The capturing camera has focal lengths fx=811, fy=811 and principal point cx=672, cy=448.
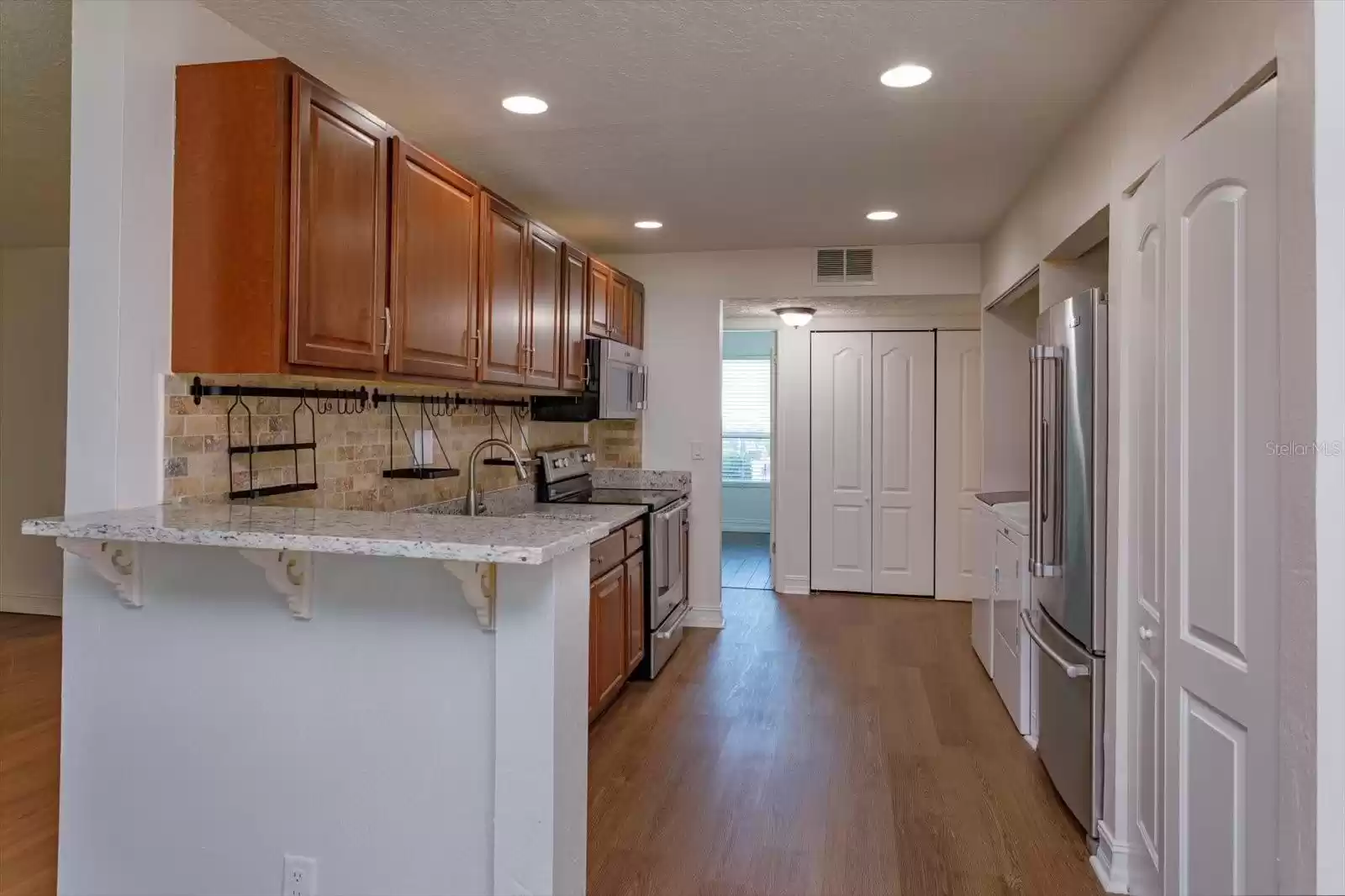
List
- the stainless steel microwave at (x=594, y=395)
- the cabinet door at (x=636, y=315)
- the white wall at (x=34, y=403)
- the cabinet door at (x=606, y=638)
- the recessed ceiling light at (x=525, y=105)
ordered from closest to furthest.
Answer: the recessed ceiling light at (x=525, y=105) → the cabinet door at (x=606, y=638) → the stainless steel microwave at (x=594, y=395) → the cabinet door at (x=636, y=315) → the white wall at (x=34, y=403)

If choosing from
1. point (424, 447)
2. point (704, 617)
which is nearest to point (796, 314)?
point (704, 617)

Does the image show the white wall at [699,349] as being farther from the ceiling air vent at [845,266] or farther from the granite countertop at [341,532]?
Result: the granite countertop at [341,532]

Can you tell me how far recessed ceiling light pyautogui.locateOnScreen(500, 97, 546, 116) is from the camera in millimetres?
2725

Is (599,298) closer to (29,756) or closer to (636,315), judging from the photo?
(636,315)

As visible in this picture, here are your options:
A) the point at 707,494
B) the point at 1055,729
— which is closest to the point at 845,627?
the point at 707,494

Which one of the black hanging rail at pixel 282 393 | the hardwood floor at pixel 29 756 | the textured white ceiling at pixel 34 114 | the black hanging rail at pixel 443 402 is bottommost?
the hardwood floor at pixel 29 756

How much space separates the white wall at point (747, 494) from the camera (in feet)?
30.1

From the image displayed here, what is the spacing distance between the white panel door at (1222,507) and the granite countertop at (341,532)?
1245 millimetres

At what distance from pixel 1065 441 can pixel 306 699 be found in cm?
236

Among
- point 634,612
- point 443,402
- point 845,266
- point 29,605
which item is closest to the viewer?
point 443,402

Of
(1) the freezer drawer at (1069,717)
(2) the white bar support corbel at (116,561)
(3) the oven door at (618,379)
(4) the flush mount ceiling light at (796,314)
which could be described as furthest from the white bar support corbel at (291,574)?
(4) the flush mount ceiling light at (796,314)

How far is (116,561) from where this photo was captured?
1.92 meters

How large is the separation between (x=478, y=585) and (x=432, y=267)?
135cm

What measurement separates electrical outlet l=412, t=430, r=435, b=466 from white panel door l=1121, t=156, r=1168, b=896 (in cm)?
254
